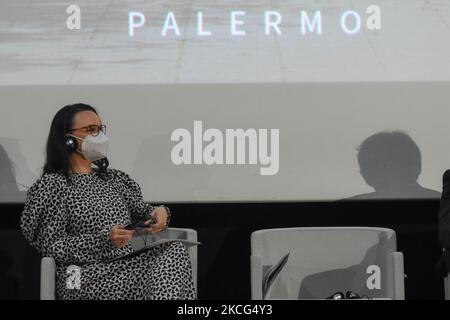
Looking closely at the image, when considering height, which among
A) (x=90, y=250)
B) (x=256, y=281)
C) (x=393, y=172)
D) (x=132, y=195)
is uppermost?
(x=393, y=172)

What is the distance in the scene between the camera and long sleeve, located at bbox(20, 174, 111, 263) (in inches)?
162

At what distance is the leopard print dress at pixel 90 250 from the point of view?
4074 mm

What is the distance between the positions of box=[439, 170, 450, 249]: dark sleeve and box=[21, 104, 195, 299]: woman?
3.34 feet

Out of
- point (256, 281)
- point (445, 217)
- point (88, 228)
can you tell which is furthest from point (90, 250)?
point (445, 217)

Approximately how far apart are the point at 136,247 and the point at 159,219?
372mm

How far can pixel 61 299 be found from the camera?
413 cm

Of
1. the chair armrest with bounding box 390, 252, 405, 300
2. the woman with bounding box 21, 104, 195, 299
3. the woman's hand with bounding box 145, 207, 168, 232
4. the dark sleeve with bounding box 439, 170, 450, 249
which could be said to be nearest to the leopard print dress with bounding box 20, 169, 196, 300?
the woman with bounding box 21, 104, 195, 299

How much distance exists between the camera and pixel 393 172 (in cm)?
488

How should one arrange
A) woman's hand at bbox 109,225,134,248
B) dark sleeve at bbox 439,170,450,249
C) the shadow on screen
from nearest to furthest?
woman's hand at bbox 109,225,134,248
dark sleeve at bbox 439,170,450,249
the shadow on screen

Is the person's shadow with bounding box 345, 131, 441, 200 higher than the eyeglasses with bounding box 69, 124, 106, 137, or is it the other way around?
the eyeglasses with bounding box 69, 124, 106, 137

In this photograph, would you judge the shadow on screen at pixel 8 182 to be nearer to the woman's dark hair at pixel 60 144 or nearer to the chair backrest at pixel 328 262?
the woman's dark hair at pixel 60 144

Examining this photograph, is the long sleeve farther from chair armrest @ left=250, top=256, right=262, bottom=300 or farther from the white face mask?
chair armrest @ left=250, top=256, right=262, bottom=300

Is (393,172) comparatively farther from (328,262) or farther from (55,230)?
(55,230)

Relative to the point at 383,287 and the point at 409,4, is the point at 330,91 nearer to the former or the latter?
the point at 409,4
